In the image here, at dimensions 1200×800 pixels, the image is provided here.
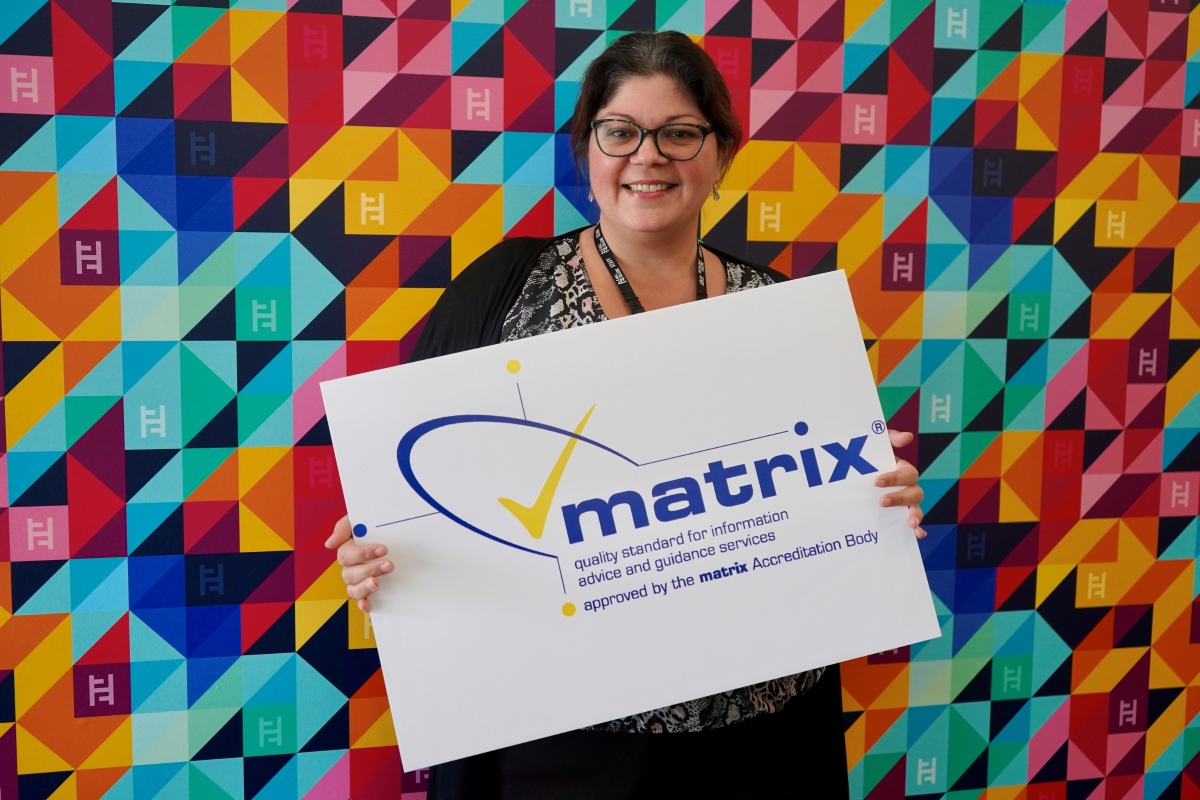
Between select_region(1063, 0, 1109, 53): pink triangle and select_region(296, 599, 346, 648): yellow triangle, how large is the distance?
1.82 meters

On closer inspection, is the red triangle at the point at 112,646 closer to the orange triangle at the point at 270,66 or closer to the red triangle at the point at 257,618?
the red triangle at the point at 257,618

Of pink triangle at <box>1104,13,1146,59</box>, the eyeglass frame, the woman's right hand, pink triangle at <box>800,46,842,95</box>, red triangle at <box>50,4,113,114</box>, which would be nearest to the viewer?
the woman's right hand

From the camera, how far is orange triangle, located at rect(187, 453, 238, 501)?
4.97ft

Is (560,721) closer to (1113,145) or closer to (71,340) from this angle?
(71,340)

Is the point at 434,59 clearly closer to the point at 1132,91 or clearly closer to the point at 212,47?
the point at 212,47

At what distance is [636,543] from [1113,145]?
4.58 feet

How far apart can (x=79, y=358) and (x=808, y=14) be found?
58.3 inches

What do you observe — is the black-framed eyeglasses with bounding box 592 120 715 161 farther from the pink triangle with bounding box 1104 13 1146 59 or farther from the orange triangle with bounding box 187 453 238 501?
the pink triangle with bounding box 1104 13 1146 59

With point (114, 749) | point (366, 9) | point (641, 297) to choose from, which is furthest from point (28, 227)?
point (641, 297)

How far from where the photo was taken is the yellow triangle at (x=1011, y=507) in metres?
1.77

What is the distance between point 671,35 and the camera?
1.24 meters

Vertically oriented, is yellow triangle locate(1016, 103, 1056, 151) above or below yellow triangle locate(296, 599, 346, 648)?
above

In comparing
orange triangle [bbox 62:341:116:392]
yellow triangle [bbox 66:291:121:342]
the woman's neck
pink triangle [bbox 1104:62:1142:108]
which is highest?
pink triangle [bbox 1104:62:1142:108]

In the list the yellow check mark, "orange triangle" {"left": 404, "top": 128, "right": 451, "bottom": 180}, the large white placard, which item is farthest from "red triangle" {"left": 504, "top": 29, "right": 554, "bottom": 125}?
the yellow check mark
